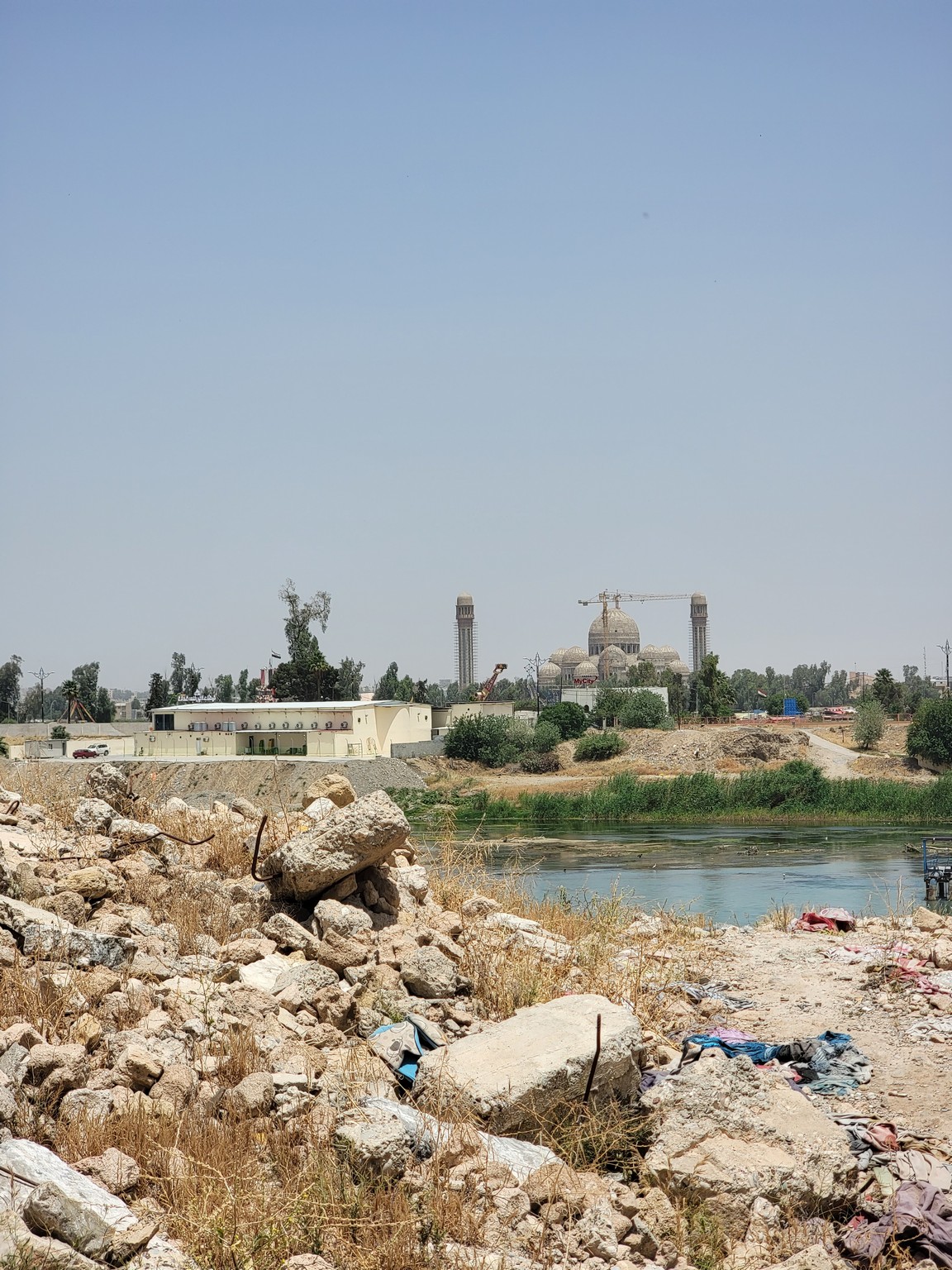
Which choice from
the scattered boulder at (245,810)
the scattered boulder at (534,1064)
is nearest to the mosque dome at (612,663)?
the scattered boulder at (245,810)

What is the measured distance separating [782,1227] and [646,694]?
222 ft

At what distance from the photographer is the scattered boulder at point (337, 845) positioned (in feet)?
26.6

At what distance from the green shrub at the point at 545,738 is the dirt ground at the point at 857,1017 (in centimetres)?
4748

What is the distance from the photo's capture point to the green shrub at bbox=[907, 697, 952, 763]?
51.9 meters

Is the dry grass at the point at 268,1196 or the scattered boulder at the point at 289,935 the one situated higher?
the scattered boulder at the point at 289,935

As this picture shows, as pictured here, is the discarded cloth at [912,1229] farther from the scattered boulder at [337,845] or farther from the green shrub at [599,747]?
the green shrub at [599,747]

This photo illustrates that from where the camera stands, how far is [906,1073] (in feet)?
23.2

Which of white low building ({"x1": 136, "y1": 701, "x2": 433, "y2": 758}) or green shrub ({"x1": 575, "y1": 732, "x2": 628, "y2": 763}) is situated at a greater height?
white low building ({"x1": 136, "y1": 701, "x2": 433, "y2": 758})

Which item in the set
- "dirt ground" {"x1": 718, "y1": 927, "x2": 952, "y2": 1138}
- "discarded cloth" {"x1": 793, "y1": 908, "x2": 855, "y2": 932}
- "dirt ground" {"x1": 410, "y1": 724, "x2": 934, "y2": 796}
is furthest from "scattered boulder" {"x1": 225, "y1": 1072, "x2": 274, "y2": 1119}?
"dirt ground" {"x1": 410, "y1": 724, "x2": 934, "y2": 796}

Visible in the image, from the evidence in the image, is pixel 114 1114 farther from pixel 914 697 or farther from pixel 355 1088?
pixel 914 697

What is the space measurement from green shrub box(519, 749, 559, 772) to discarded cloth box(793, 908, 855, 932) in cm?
4421

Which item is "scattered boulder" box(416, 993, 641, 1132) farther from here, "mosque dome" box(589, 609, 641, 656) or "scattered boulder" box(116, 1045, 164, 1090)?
"mosque dome" box(589, 609, 641, 656)

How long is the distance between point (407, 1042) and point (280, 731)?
48.4 metres

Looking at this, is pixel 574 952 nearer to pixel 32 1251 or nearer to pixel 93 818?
pixel 93 818
